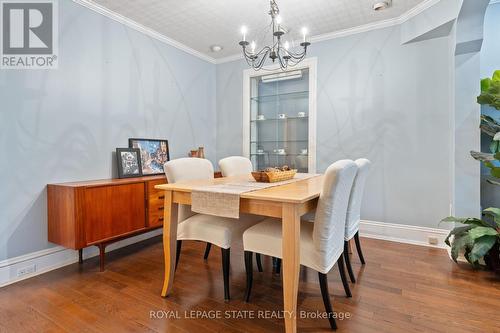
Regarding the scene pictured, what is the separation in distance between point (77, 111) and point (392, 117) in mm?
3503

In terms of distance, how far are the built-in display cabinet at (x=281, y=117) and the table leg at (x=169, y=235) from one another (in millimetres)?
2279

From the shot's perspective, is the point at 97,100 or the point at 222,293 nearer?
the point at 222,293

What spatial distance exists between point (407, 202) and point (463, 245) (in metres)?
0.95

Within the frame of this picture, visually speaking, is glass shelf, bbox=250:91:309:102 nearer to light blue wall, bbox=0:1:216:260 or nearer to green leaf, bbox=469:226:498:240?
light blue wall, bbox=0:1:216:260

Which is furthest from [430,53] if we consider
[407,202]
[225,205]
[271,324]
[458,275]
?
[271,324]

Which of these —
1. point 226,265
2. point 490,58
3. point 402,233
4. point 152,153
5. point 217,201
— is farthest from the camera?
point 152,153

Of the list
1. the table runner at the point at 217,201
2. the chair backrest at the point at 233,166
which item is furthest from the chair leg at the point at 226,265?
the chair backrest at the point at 233,166

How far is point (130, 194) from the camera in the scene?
2.63 metres

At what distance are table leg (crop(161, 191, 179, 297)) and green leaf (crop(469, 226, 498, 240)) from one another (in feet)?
8.01

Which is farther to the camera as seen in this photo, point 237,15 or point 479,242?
point 237,15

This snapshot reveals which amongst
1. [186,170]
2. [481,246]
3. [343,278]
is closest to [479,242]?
[481,246]

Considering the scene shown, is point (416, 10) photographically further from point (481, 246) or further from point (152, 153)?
point (152, 153)

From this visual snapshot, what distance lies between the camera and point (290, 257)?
149cm

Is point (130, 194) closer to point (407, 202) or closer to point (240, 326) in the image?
point (240, 326)
